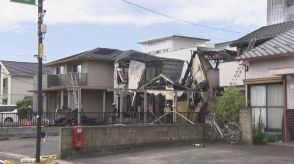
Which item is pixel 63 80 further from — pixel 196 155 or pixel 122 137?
pixel 196 155

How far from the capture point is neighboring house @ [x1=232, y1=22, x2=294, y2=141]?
19031 millimetres

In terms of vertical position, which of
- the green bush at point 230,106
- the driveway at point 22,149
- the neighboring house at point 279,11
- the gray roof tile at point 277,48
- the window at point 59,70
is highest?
the neighboring house at point 279,11

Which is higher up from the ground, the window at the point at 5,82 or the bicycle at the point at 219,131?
the window at the point at 5,82

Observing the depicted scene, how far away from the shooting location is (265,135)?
756 inches

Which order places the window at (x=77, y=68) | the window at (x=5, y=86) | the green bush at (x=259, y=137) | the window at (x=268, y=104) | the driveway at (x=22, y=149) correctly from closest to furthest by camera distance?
1. the driveway at (x=22, y=149)
2. the green bush at (x=259, y=137)
3. the window at (x=268, y=104)
4. the window at (x=77, y=68)
5. the window at (x=5, y=86)

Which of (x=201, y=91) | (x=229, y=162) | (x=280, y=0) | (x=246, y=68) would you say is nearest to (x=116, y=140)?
(x=229, y=162)

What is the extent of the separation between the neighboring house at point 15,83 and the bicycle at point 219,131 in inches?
1508

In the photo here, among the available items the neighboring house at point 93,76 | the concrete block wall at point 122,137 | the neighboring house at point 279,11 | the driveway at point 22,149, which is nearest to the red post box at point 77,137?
the concrete block wall at point 122,137

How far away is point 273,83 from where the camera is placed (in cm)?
2023

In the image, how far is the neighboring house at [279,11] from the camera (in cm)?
3845

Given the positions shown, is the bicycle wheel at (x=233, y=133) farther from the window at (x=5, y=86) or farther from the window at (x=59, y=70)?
the window at (x=5, y=86)

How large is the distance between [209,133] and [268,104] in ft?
9.46

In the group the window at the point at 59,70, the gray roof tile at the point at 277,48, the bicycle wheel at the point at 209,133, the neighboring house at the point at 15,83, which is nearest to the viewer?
the gray roof tile at the point at 277,48

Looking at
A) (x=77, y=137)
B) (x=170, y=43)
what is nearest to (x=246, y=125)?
(x=77, y=137)
